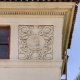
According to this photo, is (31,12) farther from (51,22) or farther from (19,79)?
(19,79)

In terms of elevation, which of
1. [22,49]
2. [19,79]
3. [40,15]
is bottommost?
[19,79]

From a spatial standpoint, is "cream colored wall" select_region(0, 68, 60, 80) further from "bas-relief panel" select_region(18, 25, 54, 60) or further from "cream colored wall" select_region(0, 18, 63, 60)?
"cream colored wall" select_region(0, 18, 63, 60)

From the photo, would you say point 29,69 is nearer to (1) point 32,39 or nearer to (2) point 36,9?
(1) point 32,39

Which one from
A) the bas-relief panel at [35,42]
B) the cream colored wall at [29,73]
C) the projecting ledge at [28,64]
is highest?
the bas-relief panel at [35,42]

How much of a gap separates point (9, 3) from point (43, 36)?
6.25 feet

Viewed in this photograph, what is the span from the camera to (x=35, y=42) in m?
18.9

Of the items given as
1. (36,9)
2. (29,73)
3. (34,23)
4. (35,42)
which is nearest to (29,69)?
(29,73)

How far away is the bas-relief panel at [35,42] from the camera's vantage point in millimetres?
18766

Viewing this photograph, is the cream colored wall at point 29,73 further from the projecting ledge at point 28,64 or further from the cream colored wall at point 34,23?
the cream colored wall at point 34,23

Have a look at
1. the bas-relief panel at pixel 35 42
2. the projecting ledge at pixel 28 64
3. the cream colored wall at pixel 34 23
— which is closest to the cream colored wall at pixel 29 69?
the projecting ledge at pixel 28 64

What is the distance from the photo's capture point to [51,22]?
1903 centimetres

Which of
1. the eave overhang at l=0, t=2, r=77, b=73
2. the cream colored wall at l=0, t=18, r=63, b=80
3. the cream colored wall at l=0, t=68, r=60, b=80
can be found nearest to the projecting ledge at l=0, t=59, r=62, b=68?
the cream colored wall at l=0, t=18, r=63, b=80

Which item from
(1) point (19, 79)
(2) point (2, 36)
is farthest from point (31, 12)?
(1) point (19, 79)

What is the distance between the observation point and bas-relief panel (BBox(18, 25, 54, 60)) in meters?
18.8
